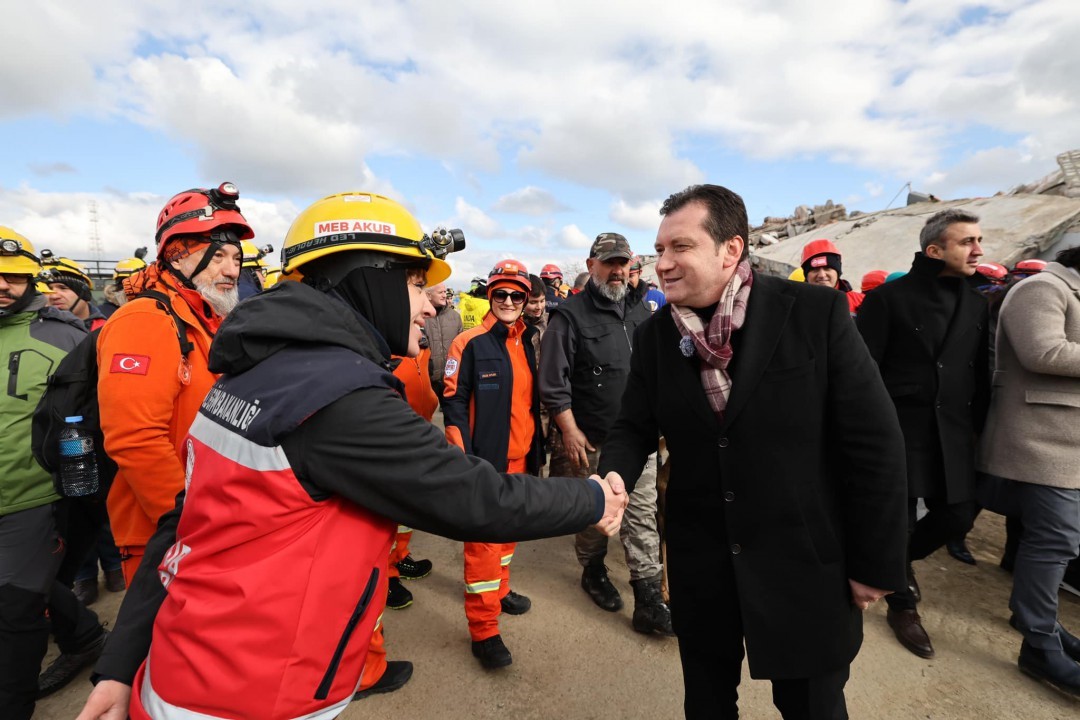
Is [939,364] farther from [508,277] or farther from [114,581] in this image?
[114,581]

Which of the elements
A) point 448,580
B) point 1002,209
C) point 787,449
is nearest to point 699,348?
point 787,449

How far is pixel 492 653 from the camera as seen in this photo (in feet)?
11.0

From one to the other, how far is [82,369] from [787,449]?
3233 mm

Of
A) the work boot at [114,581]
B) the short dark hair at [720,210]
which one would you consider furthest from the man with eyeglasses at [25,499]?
the short dark hair at [720,210]

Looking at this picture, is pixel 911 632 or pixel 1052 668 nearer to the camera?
pixel 1052 668

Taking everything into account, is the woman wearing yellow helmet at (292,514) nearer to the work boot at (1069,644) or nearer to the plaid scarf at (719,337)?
the plaid scarf at (719,337)

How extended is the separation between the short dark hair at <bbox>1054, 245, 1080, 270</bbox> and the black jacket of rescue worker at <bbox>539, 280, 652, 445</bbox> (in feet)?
8.86

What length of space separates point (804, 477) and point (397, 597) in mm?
3395

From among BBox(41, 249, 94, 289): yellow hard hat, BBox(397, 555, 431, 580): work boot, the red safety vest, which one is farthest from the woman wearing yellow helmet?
BBox(41, 249, 94, 289): yellow hard hat

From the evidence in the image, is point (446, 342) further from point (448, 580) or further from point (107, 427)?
point (107, 427)

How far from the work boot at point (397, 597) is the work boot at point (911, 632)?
351cm

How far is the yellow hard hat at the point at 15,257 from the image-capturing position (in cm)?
301

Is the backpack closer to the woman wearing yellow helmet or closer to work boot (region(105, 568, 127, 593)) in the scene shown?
the woman wearing yellow helmet

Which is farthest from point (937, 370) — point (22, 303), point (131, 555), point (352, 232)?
point (22, 303)
